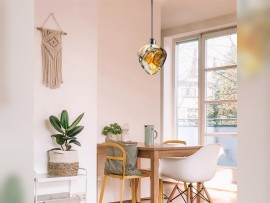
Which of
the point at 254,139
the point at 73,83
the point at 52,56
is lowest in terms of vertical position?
the point at 254,139

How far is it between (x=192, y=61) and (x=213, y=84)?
612 millimetres

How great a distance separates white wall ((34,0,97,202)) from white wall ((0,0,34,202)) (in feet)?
10.9

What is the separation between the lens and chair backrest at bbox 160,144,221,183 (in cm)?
400

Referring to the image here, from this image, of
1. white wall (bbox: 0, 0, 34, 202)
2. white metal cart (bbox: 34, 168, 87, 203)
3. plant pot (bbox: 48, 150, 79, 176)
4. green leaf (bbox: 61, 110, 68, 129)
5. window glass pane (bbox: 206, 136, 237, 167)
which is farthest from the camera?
window glass pane (bbox: 206, 136, 237, 167)

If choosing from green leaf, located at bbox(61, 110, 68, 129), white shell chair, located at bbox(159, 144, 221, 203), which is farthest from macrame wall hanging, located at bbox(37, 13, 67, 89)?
white shell chair, located at bbox(159, 144, 221, 203)

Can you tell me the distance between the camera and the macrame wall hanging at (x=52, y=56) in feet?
13.2

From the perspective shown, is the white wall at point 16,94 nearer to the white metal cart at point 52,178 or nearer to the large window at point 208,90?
the white metal cart at point 52,178

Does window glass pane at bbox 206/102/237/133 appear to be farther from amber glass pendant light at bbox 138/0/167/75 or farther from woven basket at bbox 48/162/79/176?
woven basket at bbox 48/162/79/176

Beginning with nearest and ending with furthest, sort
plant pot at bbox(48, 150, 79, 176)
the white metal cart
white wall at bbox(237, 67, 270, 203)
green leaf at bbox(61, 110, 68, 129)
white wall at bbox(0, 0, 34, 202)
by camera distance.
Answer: white wall at bbox(237, 67, 270, 203) < white wall at bbox(0, 0, 34, 202) < the white metal cart < plant pot at bbox(48, 150, 79, 176) < green leaf at bbox(61, 110, 68, 129)

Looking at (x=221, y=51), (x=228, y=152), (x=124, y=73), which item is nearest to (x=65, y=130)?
(x=124, y=73)

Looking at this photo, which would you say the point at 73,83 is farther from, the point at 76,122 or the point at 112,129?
the point at 112,129

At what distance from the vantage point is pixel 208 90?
22.0ft

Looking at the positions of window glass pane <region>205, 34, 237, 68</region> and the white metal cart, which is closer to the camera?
the white metal cart

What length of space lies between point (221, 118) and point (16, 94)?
6057mm
